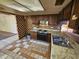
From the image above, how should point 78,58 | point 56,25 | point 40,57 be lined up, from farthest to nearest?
point 56,25, point 40,57, point 78,58

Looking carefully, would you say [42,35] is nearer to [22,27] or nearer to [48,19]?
[48,19]

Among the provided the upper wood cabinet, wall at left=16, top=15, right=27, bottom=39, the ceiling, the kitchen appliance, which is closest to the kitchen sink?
the ceiling

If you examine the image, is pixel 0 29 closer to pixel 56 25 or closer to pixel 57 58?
pixel 56 25

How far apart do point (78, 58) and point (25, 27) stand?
4.98m

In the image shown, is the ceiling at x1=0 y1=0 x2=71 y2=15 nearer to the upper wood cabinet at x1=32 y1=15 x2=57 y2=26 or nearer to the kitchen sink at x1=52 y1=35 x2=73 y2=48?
the kitchen sink at x1=52 y1=35 x2=73 y2=48

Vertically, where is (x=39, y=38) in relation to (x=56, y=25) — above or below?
below

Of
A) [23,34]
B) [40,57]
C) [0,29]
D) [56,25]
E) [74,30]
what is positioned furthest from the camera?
[0,29]

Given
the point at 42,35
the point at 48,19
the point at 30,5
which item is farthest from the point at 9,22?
the point at 30,5

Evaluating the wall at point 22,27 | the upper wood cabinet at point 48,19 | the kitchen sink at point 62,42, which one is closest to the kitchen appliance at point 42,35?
the upper wood cabinet at point 48,19

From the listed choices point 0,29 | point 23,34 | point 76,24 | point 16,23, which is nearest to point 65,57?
point 76,24

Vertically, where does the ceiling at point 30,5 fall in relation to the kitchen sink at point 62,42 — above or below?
above

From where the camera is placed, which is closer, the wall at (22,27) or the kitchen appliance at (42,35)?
the kitchen appliance at (42,35)

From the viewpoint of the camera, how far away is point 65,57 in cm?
97

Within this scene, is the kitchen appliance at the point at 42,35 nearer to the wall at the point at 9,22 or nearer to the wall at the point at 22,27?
the wall at the point at 22,27
